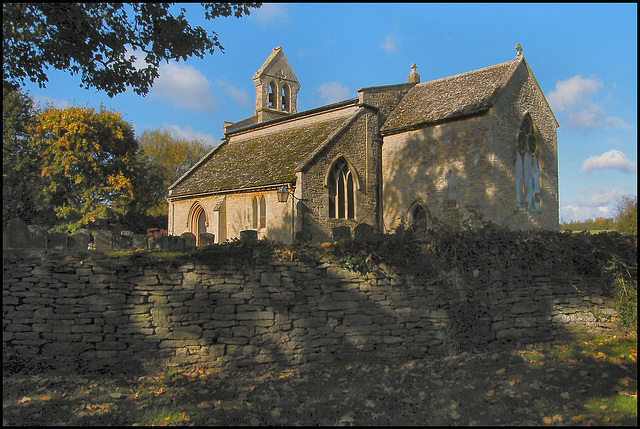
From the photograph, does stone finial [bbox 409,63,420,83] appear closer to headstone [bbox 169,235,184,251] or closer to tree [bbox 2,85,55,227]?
headstone [bbox 169,235,184,251]

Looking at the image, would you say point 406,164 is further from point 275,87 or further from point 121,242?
point 275,87

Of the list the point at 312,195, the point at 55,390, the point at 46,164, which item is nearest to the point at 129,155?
the point at 46,164

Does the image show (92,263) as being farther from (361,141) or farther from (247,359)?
(361,141)

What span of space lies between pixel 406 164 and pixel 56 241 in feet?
54.0

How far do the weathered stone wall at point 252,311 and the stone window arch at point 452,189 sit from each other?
36.2 feet

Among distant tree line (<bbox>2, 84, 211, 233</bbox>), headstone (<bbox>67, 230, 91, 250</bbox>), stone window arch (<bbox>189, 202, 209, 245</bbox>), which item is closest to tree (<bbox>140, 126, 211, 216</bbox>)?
distant tree line (<bbox>2, 84, 211, 233</bbox>)

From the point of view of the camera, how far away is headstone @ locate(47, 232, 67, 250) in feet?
24.6

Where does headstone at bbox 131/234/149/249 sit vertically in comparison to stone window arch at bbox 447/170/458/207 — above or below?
below

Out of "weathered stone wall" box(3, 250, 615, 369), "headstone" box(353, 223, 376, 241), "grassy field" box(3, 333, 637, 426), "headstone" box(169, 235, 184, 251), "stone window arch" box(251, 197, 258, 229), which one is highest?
"stone window arch" box(251, 197, 258, 229)

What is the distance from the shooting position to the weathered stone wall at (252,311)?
695 centimetres

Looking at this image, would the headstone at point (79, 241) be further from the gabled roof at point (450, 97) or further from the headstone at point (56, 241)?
the gabled roof at point (450, 97)

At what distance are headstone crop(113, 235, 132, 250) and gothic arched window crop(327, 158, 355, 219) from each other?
1302 centimetres

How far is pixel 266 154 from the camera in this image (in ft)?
79.1

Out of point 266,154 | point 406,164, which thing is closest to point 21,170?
point 266,154
